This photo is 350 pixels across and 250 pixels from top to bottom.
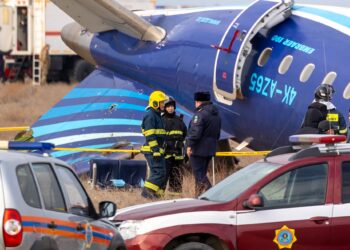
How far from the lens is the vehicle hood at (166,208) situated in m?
10.5

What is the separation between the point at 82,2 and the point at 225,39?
3.54 m

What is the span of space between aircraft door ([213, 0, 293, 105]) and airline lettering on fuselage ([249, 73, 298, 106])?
0.91ft

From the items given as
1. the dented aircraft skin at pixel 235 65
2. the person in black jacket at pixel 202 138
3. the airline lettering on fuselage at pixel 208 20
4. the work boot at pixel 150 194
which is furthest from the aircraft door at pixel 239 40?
the work boot at pixel 150 194

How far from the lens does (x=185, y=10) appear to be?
2072 cm

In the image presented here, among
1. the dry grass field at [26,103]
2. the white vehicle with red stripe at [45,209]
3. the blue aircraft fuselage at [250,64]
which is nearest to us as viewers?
the white vehicle with red stripe at [45,209]

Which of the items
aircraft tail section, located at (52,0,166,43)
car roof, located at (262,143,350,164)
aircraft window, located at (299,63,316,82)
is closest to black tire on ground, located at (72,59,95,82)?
aircraft tail section, located at (52,0,166,43)

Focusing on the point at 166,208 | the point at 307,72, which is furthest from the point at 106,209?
the point at 307,72

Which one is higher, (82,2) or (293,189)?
(82,2)

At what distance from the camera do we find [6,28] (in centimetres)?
4316

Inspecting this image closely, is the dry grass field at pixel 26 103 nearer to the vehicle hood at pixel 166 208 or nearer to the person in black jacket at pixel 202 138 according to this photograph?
the person in black jacket at pixel 202 138

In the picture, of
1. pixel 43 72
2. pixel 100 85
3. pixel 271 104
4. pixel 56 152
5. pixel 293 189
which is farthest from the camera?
pixel 43 72

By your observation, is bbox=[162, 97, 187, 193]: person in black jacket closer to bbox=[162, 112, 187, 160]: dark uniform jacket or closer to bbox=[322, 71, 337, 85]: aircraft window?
bbox=[162, 112, 187, 160]: dark uniform jacket

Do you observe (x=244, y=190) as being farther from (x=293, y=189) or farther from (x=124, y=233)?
Result: (x=124, y=233)

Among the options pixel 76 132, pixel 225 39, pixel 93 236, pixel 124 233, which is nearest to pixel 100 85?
pixel 76 132
